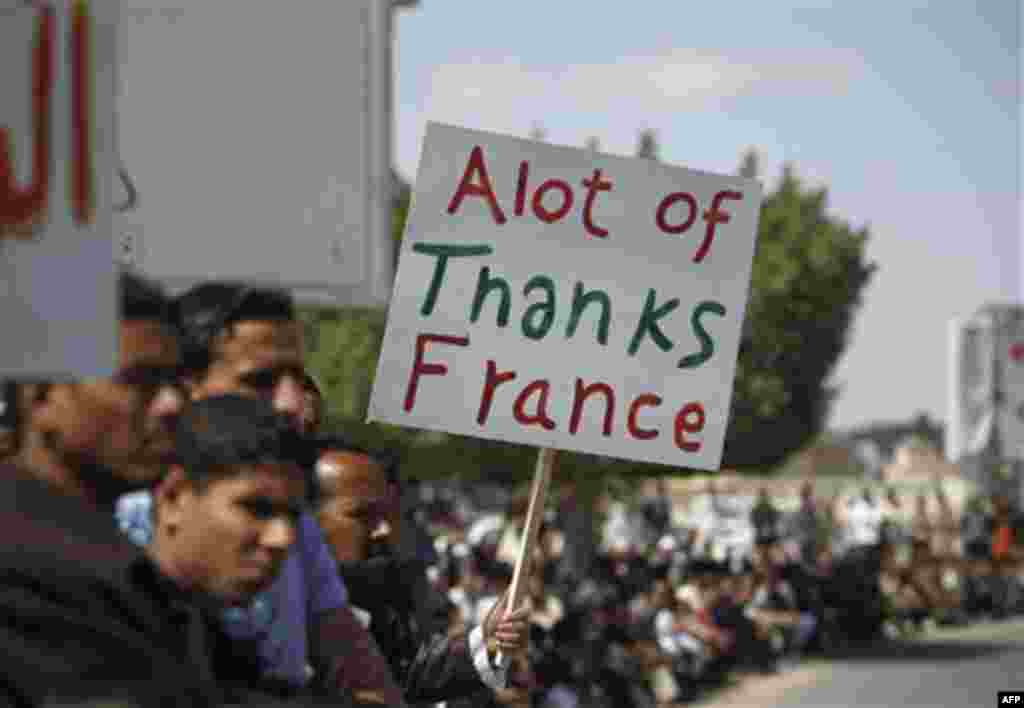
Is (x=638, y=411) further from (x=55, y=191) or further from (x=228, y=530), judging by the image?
(x=55, y=191)

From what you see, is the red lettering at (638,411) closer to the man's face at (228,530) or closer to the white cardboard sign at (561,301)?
the white cardboard sign at (561,301)

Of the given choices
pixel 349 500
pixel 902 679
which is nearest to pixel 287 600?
pixel 349 500

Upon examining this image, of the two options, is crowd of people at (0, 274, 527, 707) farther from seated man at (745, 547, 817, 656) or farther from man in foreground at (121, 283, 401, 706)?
seated man at (745, 547, 817, 656)

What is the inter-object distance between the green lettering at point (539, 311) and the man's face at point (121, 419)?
8.65 ft

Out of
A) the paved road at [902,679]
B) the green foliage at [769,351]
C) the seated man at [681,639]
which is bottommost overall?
the paved road at [902,679]

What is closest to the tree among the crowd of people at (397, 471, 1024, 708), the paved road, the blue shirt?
the crowd of people at (397, 471, 1024, 708)

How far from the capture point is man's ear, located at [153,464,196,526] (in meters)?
3.52

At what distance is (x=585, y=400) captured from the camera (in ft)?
20.3

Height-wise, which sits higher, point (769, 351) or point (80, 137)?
point (80, 137)

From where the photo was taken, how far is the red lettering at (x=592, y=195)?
6160 millimetres

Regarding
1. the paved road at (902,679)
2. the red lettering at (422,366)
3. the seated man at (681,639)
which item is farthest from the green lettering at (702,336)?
the seated man at (681,639)

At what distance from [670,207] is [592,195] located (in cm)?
18

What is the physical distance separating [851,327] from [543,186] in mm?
36001

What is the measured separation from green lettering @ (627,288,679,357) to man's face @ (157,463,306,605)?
8.77ft
